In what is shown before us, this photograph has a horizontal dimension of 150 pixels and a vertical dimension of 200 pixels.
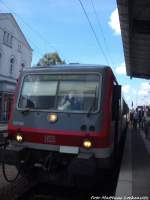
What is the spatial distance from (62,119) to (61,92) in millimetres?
640

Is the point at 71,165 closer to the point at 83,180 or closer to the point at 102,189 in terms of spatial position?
the point at 83,180

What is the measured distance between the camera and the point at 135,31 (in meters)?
20.8

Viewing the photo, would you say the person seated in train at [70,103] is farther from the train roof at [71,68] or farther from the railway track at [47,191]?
the railway track at [47,191]

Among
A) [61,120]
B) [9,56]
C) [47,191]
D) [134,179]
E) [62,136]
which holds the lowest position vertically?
[47,191]

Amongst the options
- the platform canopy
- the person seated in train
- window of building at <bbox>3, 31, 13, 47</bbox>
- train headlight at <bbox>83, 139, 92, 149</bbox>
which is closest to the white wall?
window of building at <bbox>3, 31, 13, 47</bbox>

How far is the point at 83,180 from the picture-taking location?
8727mm

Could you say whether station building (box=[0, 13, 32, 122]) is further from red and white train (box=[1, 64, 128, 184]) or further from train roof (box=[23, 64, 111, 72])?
red and white train (box=[1, 64, 128, 184])

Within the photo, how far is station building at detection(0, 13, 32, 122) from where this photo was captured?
143 feet

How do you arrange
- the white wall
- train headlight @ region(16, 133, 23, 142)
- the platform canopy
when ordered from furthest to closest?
the white wall, the platform canopy, train headlight @ region(16, 133, 23, 142)

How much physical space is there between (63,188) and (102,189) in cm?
104

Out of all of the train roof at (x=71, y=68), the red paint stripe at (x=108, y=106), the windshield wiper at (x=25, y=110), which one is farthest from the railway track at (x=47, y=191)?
the train roof at (x=71, y=68)

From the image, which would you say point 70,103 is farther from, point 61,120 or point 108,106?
point 108,106

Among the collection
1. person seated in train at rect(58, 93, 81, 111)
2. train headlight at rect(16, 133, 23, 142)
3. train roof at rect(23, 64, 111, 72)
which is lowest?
train headlight at rect(16, 133, 23, 142)

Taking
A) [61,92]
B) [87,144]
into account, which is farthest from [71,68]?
[87,144]
